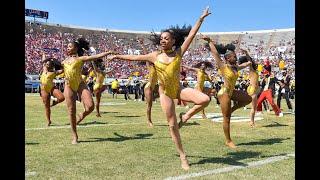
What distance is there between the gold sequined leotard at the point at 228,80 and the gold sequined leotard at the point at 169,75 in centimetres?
218

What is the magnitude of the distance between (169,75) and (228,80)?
2.47 m

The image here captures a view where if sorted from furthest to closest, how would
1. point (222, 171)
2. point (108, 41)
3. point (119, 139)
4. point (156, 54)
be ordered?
1. point (108, 41)
2. point (119, 139)
3. point (156, 54)
4. point (222, 171)

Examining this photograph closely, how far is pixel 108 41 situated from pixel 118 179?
63.8 meters

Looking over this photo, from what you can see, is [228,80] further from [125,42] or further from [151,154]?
[125,42]

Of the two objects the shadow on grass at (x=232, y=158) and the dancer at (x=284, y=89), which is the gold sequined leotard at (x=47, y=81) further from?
the dancer at (x=284, y=89)

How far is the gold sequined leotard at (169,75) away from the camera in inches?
252

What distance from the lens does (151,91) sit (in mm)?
12180

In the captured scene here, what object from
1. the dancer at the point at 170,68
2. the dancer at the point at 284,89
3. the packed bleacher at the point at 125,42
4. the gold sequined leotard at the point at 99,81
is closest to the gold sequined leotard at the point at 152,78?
the gold sequined leotard at the point at 99,81

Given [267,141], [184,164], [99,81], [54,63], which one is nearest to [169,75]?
[184,164]

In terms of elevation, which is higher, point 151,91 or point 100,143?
point 151,91

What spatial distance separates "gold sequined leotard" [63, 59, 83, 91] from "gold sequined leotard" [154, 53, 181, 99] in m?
2.88
